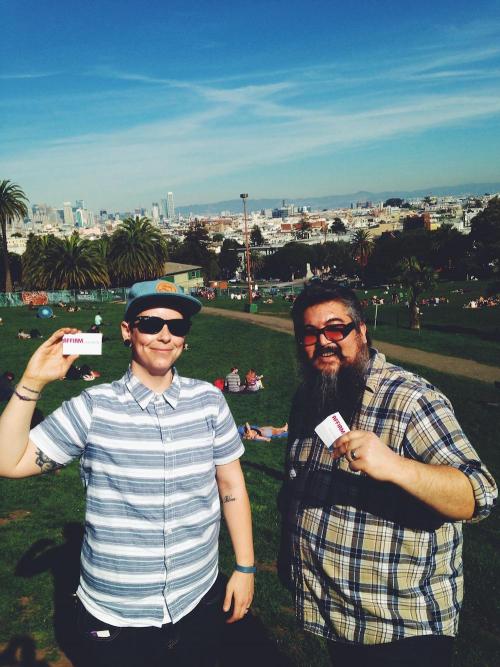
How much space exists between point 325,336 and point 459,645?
3774 millimetres

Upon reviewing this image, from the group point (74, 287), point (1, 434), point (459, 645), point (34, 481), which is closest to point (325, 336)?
point (1, 434)

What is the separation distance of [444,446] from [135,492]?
5.10 ft

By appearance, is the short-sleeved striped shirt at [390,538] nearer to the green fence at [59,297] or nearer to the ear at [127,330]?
the ear at [127,330]

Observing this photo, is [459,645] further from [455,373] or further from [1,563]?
[455,373]

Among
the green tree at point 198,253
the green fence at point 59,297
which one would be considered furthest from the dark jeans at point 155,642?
the green tree at point 198,253

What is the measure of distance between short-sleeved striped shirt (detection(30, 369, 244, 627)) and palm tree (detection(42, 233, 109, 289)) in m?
44.4

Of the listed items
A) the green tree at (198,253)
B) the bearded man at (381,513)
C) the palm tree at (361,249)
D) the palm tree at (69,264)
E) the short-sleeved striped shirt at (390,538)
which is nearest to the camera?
the bearded man at (381,513)

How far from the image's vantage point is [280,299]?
51.7m

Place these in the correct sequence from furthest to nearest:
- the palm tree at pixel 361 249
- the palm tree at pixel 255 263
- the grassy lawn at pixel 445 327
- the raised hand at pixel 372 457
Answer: the palm tree at pixel 255 263 → the palm tree at pixel 361 249 → the grassy lawn at pixel 445 327 → the raised hand at pixel 372 457

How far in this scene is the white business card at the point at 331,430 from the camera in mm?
2168

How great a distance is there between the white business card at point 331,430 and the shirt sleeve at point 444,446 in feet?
1.39

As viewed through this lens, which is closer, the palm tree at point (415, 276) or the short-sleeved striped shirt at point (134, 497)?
the short-sleeved striped shirt at point (134, 497)

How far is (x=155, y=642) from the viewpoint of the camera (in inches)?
102

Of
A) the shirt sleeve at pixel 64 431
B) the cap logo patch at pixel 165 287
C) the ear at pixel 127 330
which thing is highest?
the cap logo patch at pixel 165 287
